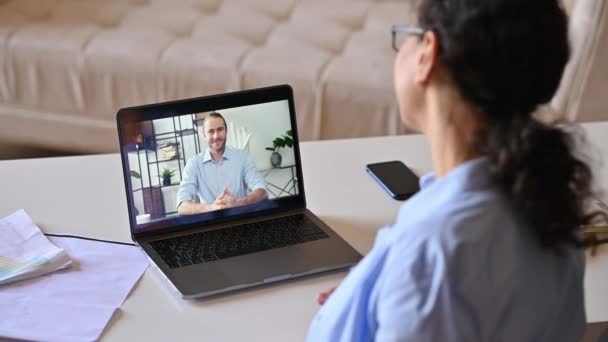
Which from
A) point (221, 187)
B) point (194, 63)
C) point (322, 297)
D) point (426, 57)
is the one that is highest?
point (426, 57)

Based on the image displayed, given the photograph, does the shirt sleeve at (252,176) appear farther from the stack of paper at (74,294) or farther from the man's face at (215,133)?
the stack of paper at (74,294)

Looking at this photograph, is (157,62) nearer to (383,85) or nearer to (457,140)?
(383,85)

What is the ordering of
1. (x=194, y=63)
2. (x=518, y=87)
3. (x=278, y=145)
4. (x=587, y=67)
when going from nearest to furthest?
(x=518, y=87) < (x=278, y=145) < (x=587, y=67) < (x=194, y=63)

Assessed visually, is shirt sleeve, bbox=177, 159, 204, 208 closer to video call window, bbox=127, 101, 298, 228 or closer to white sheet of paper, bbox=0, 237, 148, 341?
video call window, bbox=127, 101, 298, 228

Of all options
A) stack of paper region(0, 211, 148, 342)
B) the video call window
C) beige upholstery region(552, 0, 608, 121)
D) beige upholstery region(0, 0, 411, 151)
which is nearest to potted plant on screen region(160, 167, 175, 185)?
the video call window

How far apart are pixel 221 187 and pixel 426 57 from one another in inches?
24.3

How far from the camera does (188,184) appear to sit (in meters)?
1.35

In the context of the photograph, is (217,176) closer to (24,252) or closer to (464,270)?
(24,252)

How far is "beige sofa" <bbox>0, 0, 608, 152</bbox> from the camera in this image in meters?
2.20

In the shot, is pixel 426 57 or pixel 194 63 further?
Answer: pixel 194 63

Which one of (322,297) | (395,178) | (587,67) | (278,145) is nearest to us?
(322,297)

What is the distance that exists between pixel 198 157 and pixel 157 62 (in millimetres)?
976

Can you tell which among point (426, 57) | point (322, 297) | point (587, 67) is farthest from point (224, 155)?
point (587, 67)

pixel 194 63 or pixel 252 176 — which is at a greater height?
pixel 194 63
